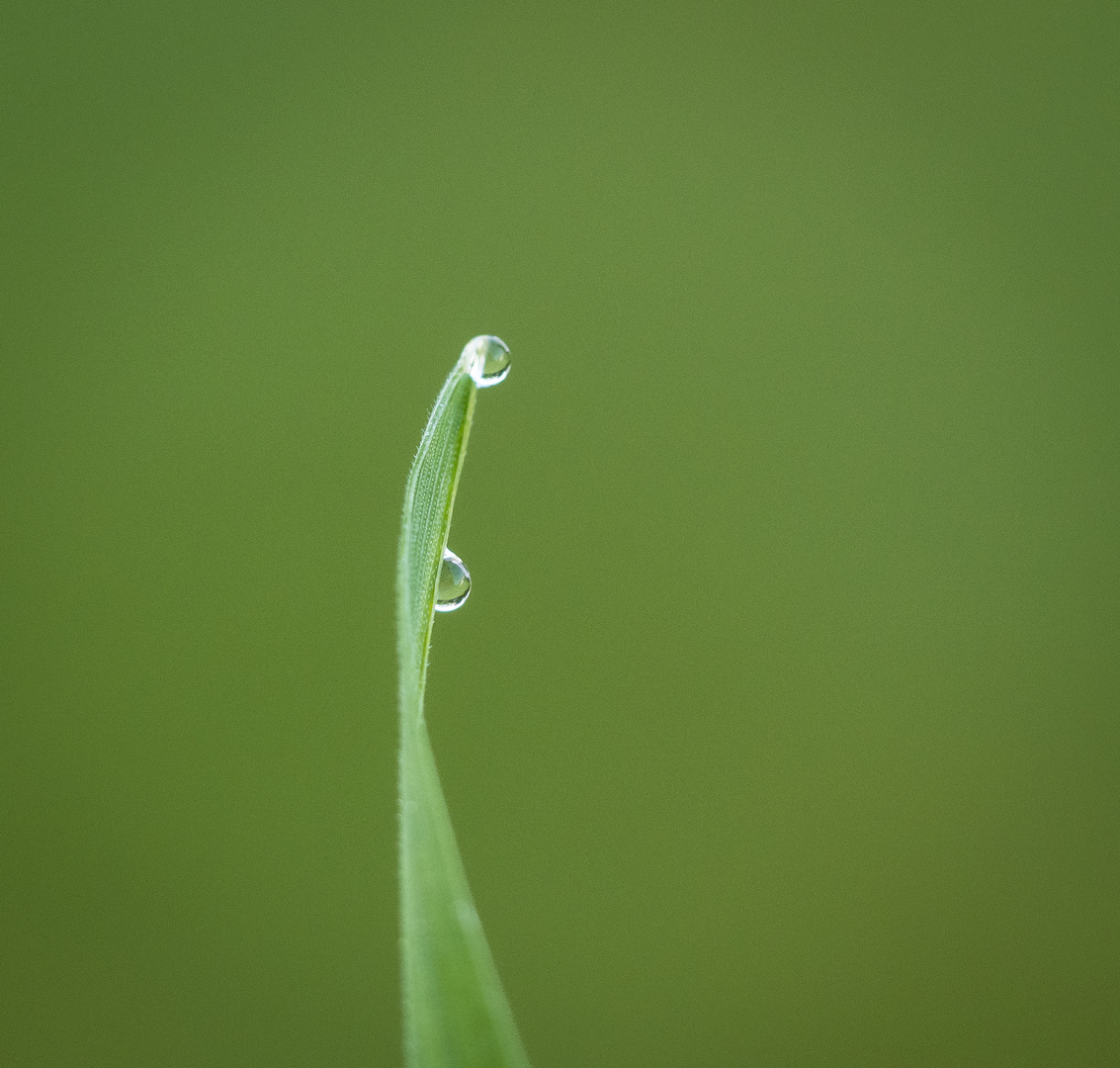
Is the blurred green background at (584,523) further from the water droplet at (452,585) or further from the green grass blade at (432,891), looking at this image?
the green grass blade at (432,891)

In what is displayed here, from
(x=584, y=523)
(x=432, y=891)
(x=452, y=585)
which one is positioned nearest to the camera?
(x=432, y=891)

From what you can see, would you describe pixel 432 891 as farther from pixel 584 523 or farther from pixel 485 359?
pixel 584 523

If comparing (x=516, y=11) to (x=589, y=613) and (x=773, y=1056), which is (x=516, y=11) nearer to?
(x=589, y=613)

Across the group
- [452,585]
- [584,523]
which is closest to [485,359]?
[452,585]

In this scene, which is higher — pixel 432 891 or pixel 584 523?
pixel 584 523

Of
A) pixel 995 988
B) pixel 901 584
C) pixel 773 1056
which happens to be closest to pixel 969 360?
pixel 901 584

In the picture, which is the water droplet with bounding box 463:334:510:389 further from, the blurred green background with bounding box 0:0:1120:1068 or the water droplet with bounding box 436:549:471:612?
the blurred green background with bounding box 0:0:1120:1068

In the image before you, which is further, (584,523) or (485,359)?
(584,523)
